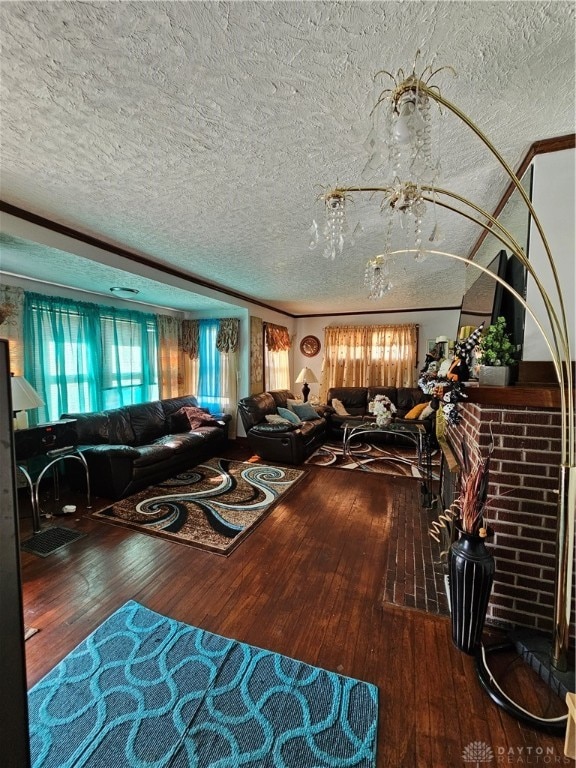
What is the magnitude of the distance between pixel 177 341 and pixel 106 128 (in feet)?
14.7

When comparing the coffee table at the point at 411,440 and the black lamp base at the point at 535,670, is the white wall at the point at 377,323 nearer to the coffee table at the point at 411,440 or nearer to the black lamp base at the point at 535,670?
the coffee table at the point at 411,440

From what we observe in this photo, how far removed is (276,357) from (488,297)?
4731 millimetres

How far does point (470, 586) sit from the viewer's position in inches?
57.9

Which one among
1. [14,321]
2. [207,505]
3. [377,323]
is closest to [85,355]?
[14,321]

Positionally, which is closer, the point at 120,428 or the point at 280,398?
the point at 120,428

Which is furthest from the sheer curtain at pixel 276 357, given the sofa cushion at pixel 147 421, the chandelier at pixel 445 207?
the chandelier at pixel 445 207

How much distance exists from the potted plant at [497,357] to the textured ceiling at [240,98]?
920 millimetres

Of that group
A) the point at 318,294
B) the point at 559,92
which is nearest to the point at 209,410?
the point at 318,294

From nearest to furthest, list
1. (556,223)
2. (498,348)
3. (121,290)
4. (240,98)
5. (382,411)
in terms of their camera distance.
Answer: (240,98)
(556,223)
(498,348)
(121,290)
(382,411)

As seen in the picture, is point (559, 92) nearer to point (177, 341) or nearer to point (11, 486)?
point (11, 486)

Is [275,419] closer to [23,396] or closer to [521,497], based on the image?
[23,396]

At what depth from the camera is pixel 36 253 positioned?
262 centimetres

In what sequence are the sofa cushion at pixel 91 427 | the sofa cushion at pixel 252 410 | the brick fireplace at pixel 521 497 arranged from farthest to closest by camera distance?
the sofa cushion at pixel 252 410 < the sofa cushion at pixel 91 427 < the brick fireplace at pixel 521 497

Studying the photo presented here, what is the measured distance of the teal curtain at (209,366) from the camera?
18.4ft
